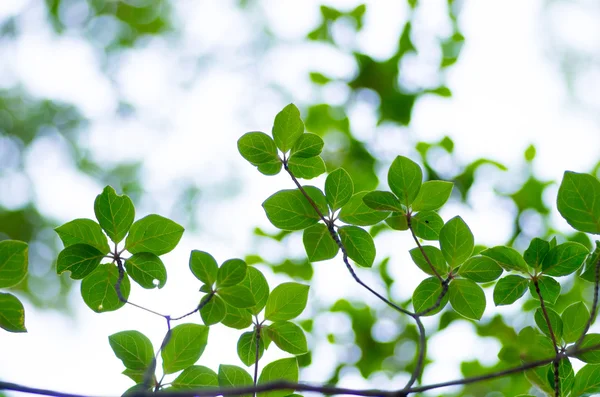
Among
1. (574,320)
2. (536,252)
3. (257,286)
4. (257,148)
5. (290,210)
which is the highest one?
(257,148)

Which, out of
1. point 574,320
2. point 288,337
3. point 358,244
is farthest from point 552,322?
point 288,337

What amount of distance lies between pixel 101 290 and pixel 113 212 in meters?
0.16

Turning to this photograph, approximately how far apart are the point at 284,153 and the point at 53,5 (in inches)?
266

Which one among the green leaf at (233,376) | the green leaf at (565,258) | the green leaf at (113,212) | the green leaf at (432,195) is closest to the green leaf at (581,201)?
the green leaf at (565,258)

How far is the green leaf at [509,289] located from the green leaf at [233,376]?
0.51m

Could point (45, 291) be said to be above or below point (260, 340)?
above

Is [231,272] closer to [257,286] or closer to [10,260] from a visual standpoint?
[257,286]

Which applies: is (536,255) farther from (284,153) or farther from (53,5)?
(53,5)

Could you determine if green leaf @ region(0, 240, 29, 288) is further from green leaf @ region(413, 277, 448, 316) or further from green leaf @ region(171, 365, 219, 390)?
green leaf @ region(413, 277, 448, 316)

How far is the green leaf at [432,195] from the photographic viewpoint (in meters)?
1.08

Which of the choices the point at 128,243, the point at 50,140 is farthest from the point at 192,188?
the point at 128,243

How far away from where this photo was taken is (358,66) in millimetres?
3104

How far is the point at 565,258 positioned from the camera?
1.05m

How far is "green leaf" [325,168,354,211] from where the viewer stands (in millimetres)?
1095
